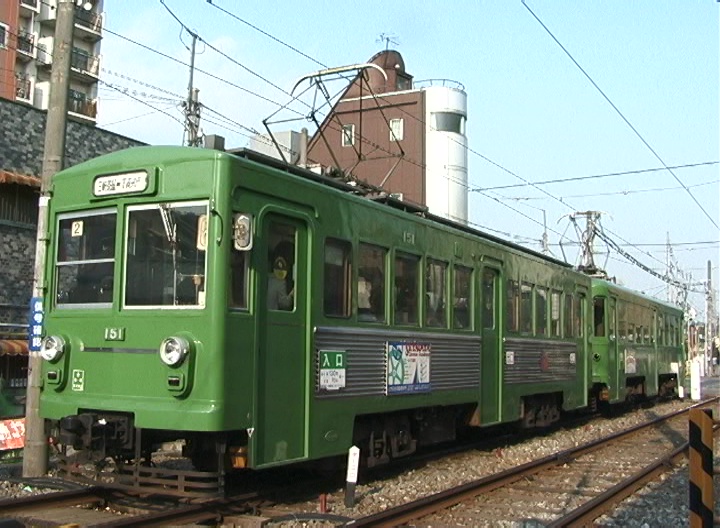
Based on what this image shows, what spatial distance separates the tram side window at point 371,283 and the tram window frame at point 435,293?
1.09 meters

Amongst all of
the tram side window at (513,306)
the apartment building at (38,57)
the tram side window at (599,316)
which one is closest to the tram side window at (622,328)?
the tram side window at (599,316)

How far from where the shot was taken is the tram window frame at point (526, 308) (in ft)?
44.0

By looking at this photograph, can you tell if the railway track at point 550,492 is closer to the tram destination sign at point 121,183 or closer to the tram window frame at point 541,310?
the tram window frame at point 541,310

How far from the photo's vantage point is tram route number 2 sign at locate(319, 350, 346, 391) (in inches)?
324

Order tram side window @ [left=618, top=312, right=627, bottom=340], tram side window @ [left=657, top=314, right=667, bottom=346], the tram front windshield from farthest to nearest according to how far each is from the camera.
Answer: tram side window @ [left=657, top=314, right=667, bottom=346]
tram side window @ [left=618, top=312, right=627, bottom=340]
the tram front windshield

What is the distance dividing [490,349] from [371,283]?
3517mm

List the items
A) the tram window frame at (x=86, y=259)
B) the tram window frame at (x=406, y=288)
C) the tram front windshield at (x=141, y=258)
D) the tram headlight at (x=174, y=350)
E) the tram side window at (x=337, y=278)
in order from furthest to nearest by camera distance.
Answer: the tram window frame at (x=406, y=288) → the tram side window at (x=337, y=278) → the tram window frame at (x=86, y=259) → the tram front windshield at (x=141, y=258) → the tram headlight at (x=174, y=350)

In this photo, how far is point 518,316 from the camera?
13.2 meters

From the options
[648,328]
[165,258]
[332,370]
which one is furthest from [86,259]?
[648,328]

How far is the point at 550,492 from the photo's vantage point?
384 inches

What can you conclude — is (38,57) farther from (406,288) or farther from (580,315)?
(406,288)

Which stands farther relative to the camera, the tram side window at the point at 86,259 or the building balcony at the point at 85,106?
the building balcony at the point at 85,106

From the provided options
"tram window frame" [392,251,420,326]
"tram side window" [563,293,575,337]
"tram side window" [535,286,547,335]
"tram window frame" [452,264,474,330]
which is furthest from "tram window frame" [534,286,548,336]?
"tram window frame" [392,251,420,326]

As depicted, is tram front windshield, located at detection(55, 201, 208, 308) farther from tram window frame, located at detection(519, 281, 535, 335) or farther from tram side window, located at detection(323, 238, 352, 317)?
tram window frame, located at detection(519, 281, 535, 335)
